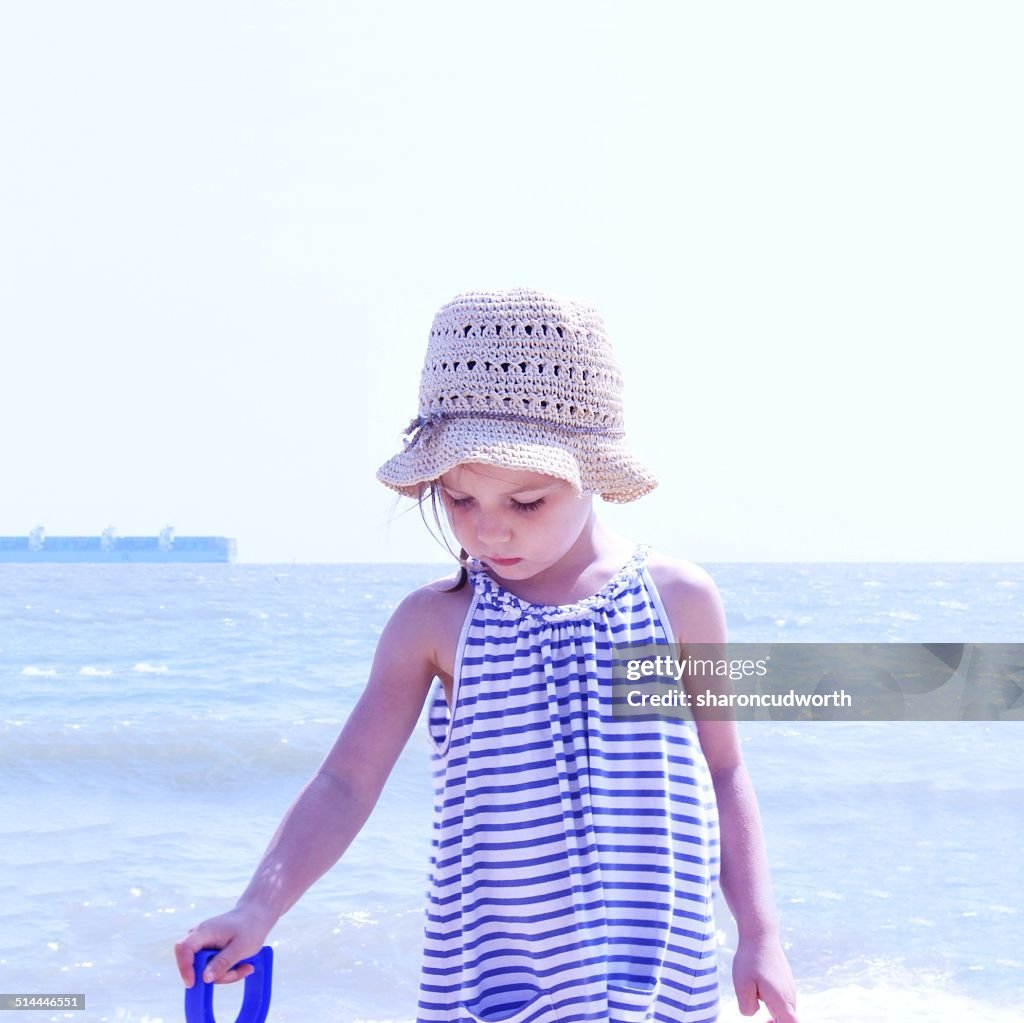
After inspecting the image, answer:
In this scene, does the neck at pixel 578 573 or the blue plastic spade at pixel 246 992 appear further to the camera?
the neck at pixel 578 573

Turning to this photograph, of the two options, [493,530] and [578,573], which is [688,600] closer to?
[578,573]

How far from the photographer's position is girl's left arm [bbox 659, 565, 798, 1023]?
1538 mm

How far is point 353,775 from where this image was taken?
163 centimetres

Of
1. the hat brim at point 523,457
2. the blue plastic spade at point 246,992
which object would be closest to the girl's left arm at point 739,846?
the hat brim at point 523,457

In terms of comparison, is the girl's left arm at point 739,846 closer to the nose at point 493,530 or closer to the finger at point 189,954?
the nose at point 493,530

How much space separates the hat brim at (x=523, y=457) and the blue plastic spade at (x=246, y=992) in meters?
0.58

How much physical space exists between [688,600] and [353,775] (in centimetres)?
47

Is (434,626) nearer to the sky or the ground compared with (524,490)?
nearer to the ground

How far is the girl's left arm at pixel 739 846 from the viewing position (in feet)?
5.05

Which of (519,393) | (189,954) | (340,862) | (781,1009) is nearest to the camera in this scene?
(189,954)
